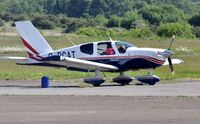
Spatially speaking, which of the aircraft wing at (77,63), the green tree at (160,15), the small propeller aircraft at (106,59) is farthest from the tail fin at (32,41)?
the green tree at (160,15)

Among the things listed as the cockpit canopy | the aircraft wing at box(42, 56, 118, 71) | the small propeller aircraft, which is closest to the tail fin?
the small propeller aircraft

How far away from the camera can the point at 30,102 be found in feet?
81.0

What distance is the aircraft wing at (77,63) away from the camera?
32.7 meters

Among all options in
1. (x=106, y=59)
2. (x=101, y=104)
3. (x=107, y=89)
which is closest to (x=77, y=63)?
(x=106, y=59)

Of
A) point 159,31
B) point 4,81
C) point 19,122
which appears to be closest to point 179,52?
point 4,81

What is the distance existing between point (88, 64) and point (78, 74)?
21.6 feet

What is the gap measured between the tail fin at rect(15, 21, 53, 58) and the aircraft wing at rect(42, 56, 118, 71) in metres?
1.21

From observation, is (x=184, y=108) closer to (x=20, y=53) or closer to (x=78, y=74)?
(x=78, y=74)

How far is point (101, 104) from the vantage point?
23.9 metres

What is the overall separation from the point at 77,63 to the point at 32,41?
2.93m

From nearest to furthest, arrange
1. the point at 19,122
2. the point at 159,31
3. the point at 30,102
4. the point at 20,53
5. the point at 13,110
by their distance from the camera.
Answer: the point at 19,122 < the point at 13,110 < the point at 30,102 < the point at 20,53 < the point at 159,31

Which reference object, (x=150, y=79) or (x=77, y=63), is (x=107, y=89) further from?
(x=77, y=63)

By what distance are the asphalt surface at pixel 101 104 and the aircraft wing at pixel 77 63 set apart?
3.40 ft

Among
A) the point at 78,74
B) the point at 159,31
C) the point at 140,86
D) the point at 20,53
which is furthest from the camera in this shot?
the point at 159,31
